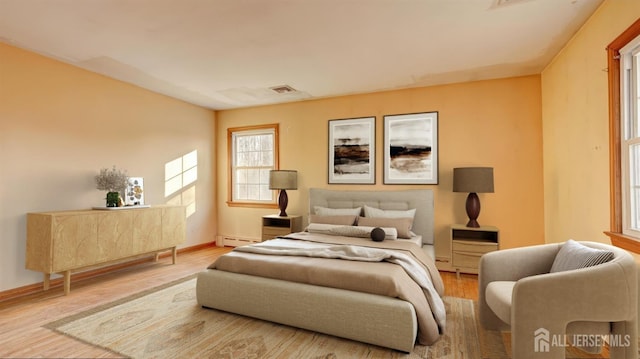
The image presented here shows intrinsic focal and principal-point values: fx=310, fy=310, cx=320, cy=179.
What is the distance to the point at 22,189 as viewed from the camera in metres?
3.33

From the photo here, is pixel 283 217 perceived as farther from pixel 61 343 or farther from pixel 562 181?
pixel 562 181

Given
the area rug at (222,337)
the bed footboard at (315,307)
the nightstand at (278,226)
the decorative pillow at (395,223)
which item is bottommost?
the area rug at (222,337)

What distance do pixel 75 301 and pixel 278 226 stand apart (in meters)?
2.63

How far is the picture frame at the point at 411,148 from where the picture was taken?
440 centimetres

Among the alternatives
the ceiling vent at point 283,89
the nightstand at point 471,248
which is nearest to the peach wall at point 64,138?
the ceiling vent at point 283,89

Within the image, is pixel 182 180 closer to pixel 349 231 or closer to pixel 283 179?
pixel 283 179

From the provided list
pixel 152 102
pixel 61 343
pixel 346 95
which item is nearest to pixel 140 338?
pixel 61 343

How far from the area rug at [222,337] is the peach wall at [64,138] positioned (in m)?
1.51

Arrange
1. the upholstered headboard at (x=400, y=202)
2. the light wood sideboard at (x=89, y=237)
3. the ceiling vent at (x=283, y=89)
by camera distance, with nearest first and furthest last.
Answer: the light wood sideboard at (x=89, y=237)
the upholstered headboard at (x=400, y=202)
the ceiling vent at (x=283, y=89)

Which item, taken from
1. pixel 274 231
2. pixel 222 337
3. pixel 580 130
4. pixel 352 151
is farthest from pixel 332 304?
pixel 352 151

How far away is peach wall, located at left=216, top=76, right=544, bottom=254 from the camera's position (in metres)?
3.99

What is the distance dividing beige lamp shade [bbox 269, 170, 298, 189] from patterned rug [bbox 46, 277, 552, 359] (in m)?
2.30

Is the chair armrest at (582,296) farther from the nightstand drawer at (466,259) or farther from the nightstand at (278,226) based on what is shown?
the nightstand at (278,226)

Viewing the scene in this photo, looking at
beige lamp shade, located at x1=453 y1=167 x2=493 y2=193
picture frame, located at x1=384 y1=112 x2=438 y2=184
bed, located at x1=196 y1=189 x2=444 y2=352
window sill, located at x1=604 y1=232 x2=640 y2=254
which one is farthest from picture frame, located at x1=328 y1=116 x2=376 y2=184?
window sill, located at x1=604 y1=232 x2=640 y2=254
